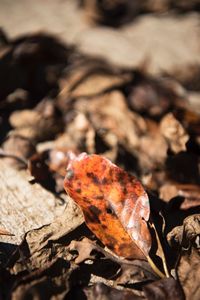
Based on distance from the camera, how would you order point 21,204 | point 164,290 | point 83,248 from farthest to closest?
point 21,204 → point 83,248 → point 164,290

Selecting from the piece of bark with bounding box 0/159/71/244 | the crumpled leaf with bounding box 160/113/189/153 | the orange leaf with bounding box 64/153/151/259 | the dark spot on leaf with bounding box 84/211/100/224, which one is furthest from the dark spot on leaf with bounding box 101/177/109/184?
the crumpled leaf with bounding box 160/113/189/153

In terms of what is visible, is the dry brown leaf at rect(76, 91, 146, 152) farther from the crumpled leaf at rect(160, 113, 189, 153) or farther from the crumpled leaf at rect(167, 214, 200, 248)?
the crumpled leaf at rect(167, 214, 200, 248)

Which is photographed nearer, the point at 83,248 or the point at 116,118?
the point at 83,248

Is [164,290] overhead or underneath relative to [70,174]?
underneath

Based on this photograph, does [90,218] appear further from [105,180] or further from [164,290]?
[164,290]

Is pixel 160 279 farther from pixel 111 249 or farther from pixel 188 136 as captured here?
pixel 188 136

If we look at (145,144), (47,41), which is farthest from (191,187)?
(47,41)

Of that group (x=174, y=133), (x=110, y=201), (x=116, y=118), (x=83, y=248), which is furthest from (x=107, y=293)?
(x=116, y=118)
